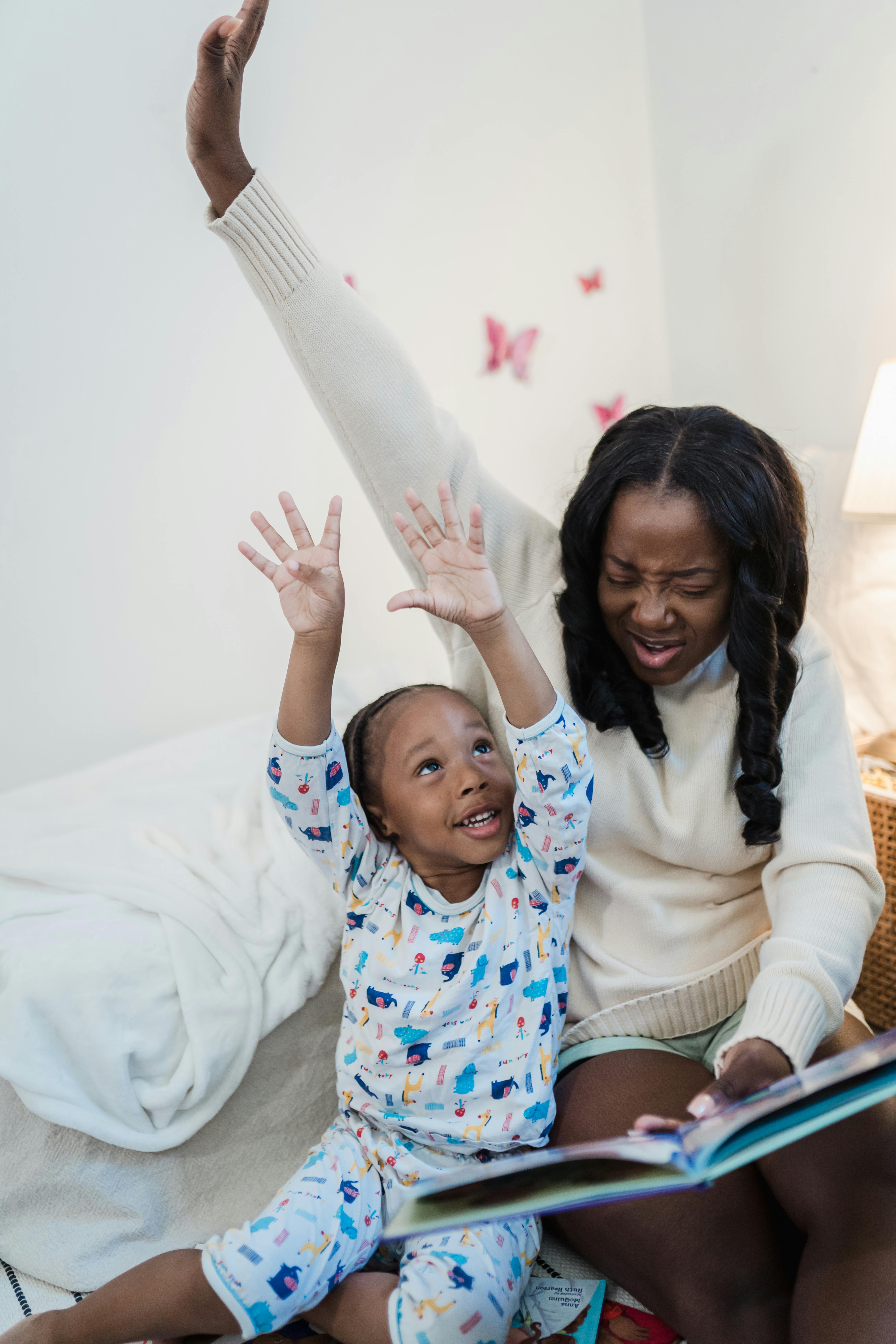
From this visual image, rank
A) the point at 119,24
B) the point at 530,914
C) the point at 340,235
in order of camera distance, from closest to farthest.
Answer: the point at 530,914 < the point at 119,24 < the point at 340,235

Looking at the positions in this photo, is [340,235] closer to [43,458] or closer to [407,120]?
[407,120]

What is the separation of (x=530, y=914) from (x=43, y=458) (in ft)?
3.62

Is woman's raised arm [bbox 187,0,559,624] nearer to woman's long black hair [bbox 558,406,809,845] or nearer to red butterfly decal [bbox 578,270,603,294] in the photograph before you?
woman's long black hair [bbox 558,406,809,845]

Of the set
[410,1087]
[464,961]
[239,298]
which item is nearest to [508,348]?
[239,298]

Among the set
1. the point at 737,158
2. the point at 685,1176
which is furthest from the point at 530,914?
the point at 737,158

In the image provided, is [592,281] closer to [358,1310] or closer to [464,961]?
[464,961]

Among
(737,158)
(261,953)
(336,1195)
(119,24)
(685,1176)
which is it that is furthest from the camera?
(737,158)

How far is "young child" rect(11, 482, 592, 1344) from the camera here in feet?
2.84

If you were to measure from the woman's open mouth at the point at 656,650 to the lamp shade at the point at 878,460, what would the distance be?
0.78 m

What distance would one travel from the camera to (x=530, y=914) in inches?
40.6

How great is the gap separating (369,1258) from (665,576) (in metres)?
0.76

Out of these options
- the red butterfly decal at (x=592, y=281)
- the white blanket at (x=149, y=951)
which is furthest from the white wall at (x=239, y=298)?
the white blanket at (x=149, y=951)

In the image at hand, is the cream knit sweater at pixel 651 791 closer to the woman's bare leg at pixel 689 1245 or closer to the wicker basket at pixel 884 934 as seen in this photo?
the woman's bare leg at pixel 689 1245

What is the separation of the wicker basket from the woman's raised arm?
0.73 meters
